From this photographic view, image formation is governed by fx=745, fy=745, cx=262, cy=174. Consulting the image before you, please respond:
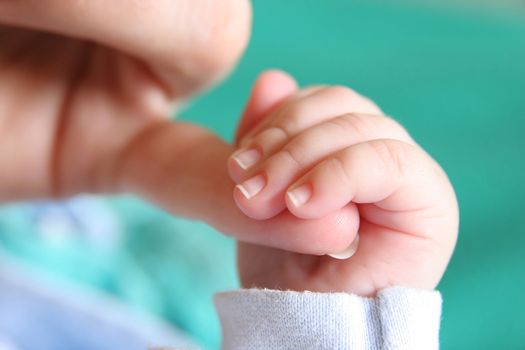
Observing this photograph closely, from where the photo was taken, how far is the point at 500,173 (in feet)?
2.65

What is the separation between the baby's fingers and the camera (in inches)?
15.6

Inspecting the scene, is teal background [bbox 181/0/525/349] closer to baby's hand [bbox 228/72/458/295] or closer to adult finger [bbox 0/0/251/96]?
baby's hand [bbox 228/72/458/295]

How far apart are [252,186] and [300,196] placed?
34 millimetres

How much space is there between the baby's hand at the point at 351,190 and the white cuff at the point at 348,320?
2 centimetres

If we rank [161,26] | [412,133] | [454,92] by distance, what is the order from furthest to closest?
[454,92] → [412,133] → [161,26]

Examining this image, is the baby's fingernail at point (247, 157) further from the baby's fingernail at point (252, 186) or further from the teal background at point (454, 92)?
the teal background at point (454, 92)

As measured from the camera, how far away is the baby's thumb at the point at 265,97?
0.56m

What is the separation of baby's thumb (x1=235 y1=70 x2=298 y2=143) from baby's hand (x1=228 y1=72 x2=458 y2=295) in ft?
0.15

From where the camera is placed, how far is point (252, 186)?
0.42 m

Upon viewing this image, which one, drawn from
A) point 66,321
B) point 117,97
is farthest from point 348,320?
point 66,321

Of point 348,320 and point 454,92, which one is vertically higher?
point 454,92

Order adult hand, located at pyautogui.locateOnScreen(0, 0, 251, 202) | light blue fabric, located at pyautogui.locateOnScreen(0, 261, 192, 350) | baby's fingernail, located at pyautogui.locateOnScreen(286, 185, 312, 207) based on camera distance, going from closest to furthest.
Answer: baby's fingernail, located at pyautogui.locateOnScreen(286, 185, 312, 207), adult hand, located at pyautogui.locateOnScreen(0, 0, 251, 202), light blue fabric, located at pyautogui.locateOnScreen(0, 261, 192, 350)

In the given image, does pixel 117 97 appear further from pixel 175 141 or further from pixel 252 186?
pixel 252 186

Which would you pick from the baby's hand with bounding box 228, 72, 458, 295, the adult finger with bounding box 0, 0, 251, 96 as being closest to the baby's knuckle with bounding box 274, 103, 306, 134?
the baby's hand with bounding box 228, 72, 458, 295
